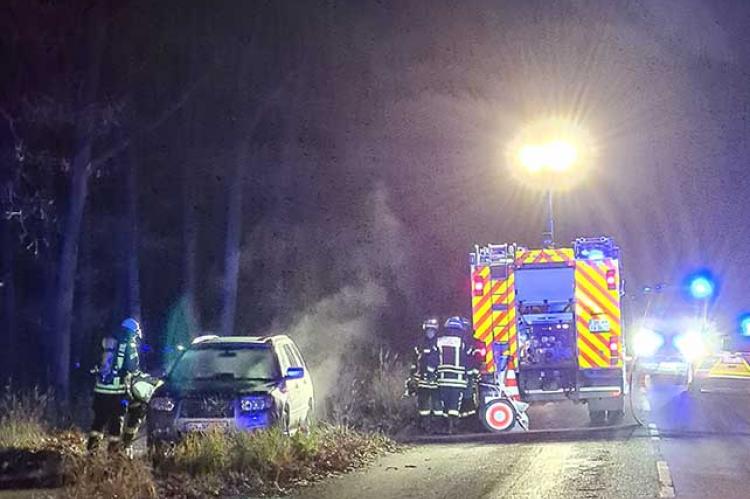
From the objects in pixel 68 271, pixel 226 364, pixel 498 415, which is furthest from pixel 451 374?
pixel 68 271

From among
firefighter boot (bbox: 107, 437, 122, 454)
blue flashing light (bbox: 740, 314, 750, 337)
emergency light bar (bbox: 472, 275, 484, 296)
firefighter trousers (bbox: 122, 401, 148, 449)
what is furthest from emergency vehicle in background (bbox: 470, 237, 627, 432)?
blue flashing light (bbox: 740, 314, 750, 337)

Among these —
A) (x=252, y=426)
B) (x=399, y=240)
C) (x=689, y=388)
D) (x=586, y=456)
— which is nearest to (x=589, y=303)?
(x=586, y=456)

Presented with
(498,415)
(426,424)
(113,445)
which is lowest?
(113,445)

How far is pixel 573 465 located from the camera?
12.4m

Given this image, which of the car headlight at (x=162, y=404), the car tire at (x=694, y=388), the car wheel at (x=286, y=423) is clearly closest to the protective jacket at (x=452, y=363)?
the car wheel at (x=286, y=423)

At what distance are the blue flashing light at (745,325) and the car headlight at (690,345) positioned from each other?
8.15 ft

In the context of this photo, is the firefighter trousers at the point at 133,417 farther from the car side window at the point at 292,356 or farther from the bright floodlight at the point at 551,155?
the bright floodlight at the point at 551,155

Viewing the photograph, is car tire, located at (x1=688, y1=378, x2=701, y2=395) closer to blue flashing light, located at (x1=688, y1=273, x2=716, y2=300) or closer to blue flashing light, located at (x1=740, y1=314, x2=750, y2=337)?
blue flashing light, located at (x1=740, y1=314, x2=750, y2=337)

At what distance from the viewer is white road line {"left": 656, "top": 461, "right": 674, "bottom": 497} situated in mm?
10352

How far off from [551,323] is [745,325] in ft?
28.3

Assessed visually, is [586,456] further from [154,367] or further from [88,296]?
[88,296]

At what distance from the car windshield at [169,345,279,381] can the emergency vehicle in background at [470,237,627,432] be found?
4.12m

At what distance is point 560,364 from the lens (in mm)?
17047

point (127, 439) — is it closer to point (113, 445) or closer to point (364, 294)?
point (113, 445)
